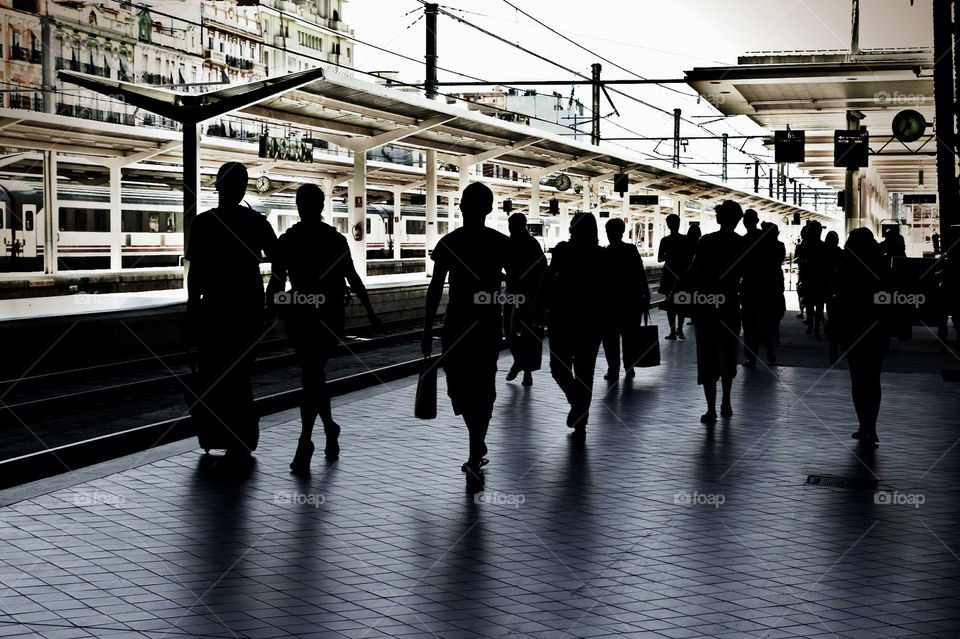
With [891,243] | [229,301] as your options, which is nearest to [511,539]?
[229,301]

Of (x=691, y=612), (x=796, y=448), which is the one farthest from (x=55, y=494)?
(x=796, y=448)

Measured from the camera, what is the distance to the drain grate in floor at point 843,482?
710cm

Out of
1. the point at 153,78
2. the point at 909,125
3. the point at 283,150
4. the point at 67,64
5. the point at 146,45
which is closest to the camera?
the point at 909,125

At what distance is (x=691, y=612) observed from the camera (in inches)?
181

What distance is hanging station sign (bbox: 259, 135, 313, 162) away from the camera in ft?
83.3

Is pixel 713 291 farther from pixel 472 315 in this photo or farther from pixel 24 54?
pixel 24 54

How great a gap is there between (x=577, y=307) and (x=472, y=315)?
6.54ft

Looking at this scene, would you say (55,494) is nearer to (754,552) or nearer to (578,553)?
(578,553)

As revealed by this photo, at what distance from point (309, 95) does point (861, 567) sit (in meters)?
15.8

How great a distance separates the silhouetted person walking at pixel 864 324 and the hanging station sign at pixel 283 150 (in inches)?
715

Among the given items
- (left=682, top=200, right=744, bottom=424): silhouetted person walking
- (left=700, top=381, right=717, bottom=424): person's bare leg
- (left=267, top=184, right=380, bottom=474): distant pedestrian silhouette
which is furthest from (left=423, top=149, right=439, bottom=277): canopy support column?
(left=267, top=184, right=380, bottom=474): distant pedestrian silhouette

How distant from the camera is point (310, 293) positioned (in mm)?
7398

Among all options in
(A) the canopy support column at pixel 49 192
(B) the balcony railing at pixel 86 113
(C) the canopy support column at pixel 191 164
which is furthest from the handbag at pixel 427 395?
(B) the balcony railing at pixel 86 113

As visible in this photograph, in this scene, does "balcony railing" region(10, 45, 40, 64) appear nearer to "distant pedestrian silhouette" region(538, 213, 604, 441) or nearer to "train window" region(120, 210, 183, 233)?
"train window" region(120, 210, 183, 233)
